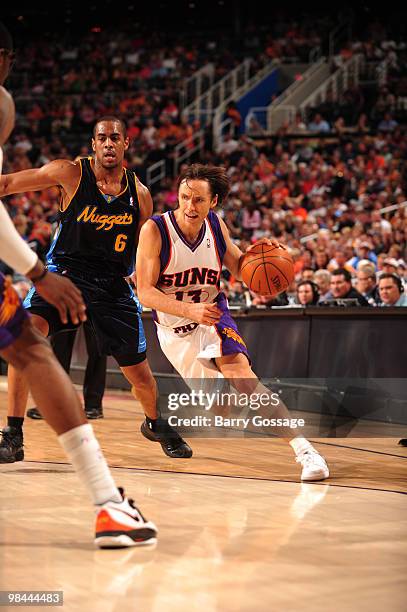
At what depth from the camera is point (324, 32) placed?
2266 cm

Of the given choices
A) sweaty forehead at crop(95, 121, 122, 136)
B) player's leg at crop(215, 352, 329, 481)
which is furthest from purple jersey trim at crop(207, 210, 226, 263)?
sweaty forehead at crop(95, 121, 122, 136)

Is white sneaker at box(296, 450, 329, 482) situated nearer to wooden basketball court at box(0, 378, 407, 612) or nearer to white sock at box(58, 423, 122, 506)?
wooden basketball court at box(0, 378, 407, 612)

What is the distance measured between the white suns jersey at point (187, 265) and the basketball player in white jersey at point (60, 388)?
7.03 feet

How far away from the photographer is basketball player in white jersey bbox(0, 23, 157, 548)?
3.14m

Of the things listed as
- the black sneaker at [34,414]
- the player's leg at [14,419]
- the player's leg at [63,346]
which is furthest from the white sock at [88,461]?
the player's leg at [63,346]

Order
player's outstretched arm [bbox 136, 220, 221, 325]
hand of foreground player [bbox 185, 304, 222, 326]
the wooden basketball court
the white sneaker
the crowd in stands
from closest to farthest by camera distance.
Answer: the wooden basketball court
the white sneaker
hand of foreground player [bbox 185, 304, 222, 326]
player's outstretched arm [bbox 136, 220, 221, 325]
the crowd in stands

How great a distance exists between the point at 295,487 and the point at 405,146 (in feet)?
42.0

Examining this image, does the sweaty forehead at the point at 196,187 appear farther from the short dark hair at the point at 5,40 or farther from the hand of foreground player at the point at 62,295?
the hand of foreground player at the point at 62,295

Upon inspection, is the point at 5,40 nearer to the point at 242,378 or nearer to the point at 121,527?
the point at 121,527

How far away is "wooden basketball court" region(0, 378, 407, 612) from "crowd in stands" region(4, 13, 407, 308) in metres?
3.38

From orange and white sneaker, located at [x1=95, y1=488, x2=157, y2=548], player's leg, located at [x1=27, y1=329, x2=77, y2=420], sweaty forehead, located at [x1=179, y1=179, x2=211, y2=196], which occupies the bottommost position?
player's leg, located at [x1=27, y1=329, x2=77, y2=420]

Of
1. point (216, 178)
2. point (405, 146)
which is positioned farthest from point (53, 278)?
point (405, 146)

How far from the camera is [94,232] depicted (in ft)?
17.0

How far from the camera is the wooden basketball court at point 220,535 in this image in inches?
104
